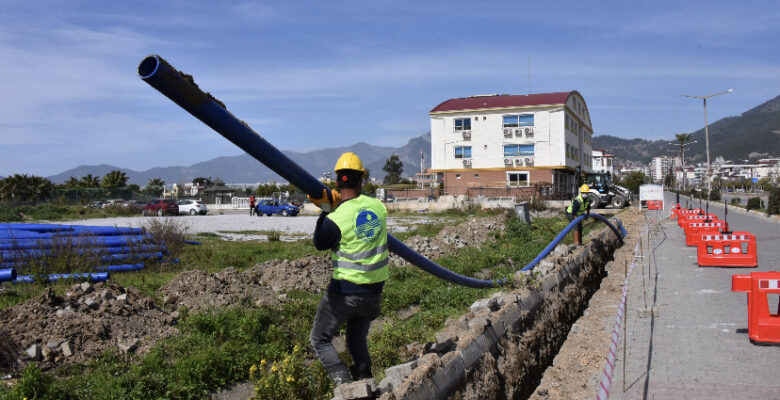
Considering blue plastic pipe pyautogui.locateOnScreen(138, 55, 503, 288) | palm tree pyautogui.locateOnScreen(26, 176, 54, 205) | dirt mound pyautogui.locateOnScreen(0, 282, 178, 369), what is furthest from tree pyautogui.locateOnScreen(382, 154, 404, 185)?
blue plastic pipe pyautogui.locateOnScreen(138, 55, 503, 288)

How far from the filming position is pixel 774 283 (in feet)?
23.2

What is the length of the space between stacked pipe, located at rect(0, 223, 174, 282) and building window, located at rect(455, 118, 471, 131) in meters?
44.7

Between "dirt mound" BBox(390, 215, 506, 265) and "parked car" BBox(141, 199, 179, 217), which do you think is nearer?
"dirt mound" BBox(390, 215, 506, 265)

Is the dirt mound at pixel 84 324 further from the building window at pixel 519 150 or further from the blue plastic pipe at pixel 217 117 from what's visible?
the building window at pixel 519 150

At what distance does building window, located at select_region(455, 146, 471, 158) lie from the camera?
2175 inches

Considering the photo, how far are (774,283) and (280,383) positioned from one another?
614 centimetres

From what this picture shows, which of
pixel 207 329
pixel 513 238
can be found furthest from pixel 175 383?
pixel 513 238

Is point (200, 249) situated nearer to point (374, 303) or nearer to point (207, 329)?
point (207, 329)

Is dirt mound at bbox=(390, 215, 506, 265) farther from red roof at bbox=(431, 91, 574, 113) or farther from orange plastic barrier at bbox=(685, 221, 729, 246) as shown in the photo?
red roof at bbox=(431, 91, 574, 113)

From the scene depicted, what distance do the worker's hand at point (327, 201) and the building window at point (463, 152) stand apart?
5176cm

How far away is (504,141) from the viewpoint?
54062 mm

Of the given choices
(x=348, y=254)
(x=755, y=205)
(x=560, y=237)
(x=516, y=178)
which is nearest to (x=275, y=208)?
(x=516, y=178)

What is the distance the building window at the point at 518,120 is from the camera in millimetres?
53844

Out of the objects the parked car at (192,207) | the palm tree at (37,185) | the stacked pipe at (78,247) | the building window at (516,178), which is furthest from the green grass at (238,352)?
the palm tree at (37,185)
